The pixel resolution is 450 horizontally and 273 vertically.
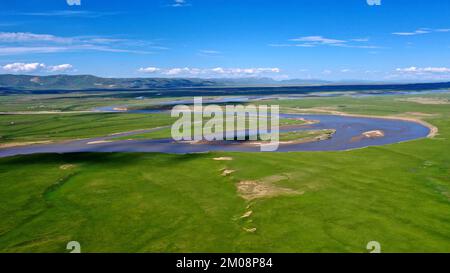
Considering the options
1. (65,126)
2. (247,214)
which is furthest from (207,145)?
(65,126)

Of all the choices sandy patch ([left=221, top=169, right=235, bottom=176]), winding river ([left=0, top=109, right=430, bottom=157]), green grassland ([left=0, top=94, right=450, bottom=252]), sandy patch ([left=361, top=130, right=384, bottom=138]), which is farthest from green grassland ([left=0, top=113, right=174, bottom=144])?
sandy patch ([left=361, top=130, right=384, bottom=138])

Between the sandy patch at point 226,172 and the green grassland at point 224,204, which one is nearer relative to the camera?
the green grassland at point 224,204

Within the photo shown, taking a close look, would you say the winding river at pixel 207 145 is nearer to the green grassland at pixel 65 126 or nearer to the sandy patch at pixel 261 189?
the green grassland at pixel 65 126

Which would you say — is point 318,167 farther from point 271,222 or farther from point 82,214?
point 82,214

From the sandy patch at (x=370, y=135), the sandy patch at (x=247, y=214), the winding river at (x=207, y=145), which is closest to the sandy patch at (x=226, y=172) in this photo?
the sandy patch at (x=247, y=214)

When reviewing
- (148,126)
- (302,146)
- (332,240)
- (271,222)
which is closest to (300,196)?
(271,222)

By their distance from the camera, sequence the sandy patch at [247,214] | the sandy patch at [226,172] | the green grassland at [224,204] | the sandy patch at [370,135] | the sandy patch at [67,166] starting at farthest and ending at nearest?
the sandy patch at [370,135] < the sandy patch at [67,166] < the sandy patch at [226,172] < the sandy patch at [247,214] < the green grassland at [224,204]

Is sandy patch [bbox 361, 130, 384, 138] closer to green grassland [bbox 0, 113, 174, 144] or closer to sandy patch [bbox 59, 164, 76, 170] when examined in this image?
green grassland [bbox 0, 113, 174, 144]


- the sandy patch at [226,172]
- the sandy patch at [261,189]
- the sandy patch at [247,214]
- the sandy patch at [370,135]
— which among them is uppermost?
the sandy patch at [370,135]
